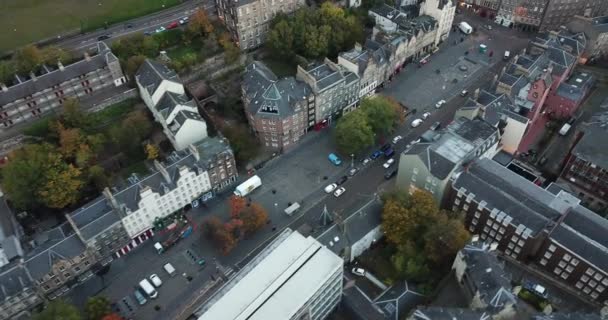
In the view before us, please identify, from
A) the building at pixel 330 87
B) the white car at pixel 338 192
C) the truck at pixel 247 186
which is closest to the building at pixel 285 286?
the white car at pixel 338 192

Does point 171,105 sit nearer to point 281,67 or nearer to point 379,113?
point 281,67

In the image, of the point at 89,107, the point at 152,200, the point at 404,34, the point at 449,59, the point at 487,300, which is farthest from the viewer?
the point at 449,59

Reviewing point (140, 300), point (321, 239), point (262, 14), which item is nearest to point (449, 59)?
point (262, 14)

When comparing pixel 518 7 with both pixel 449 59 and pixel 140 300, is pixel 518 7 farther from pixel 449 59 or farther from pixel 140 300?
pixel 140 300

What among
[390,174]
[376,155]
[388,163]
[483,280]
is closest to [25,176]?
[376,155]

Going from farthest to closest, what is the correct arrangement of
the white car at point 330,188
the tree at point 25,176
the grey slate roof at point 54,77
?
the grey slate roof at point 54,77
the white car at point 330,188
the tree at point 25,176

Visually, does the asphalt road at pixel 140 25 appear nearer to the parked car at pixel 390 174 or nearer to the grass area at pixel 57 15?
the grass area at pixel 57 15
